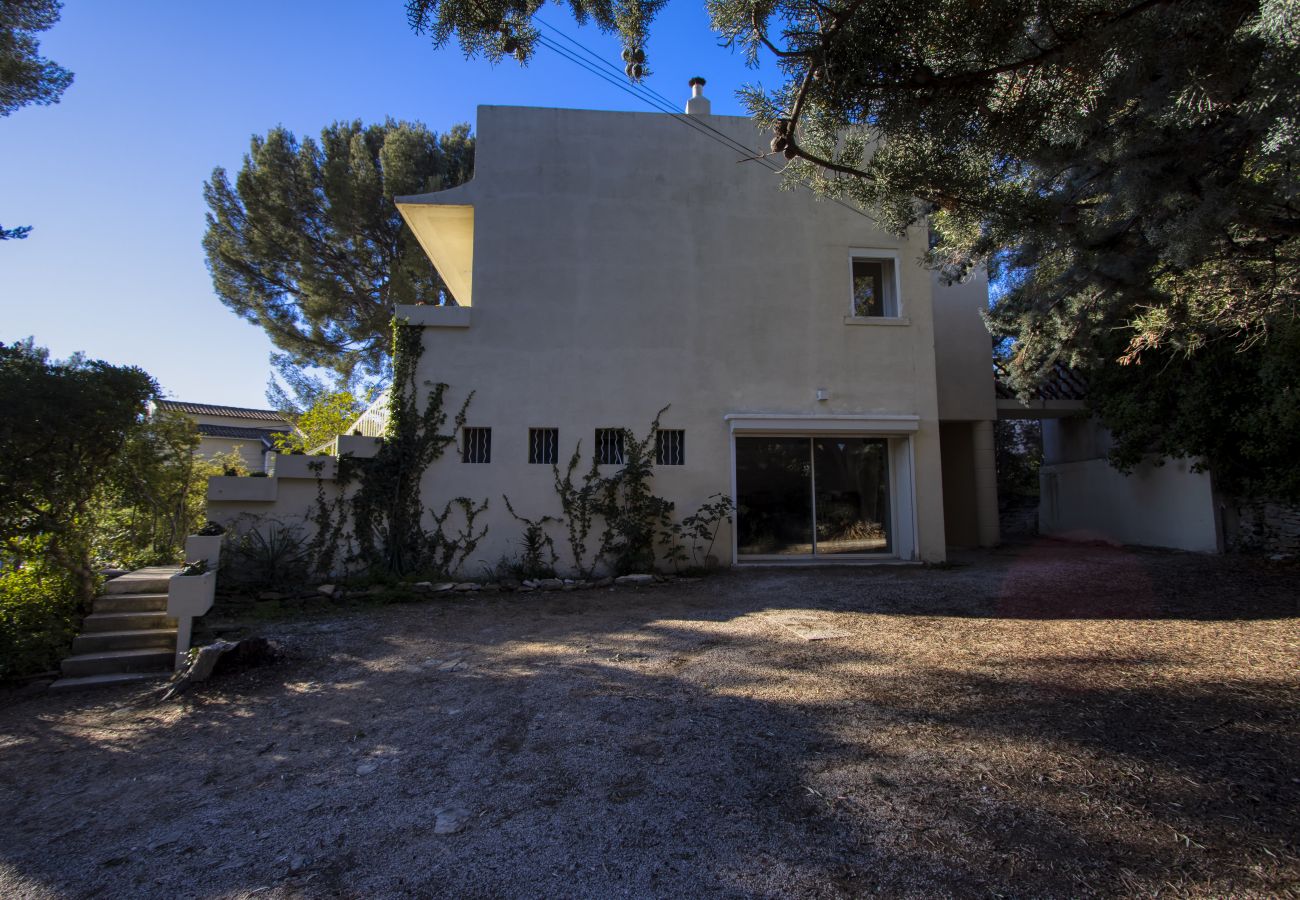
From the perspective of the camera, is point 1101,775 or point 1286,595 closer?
point 1101,775

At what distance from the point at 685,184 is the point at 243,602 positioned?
27.6ft

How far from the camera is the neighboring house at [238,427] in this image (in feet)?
84.6

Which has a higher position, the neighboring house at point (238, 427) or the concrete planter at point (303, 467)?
the neighboring house at point (238, 427)

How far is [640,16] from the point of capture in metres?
4.67

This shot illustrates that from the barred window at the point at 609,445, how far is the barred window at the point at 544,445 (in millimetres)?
602

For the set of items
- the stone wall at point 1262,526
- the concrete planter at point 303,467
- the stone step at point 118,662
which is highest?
the concrete planter at point 303,467

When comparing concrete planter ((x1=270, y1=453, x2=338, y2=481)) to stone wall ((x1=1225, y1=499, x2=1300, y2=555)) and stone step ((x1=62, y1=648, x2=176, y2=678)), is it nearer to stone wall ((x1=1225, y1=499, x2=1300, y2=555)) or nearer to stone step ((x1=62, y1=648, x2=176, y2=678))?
stone step ((x1=62, y1=648, x2=176, y2=678))

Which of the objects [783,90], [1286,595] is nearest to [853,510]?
[1286,595]

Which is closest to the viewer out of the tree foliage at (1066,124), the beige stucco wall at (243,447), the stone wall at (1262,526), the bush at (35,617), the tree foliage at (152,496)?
the tree foliage at (1066,124)

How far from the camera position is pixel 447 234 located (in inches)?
439

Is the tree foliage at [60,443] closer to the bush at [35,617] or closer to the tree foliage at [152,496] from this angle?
the bush at [35,617]

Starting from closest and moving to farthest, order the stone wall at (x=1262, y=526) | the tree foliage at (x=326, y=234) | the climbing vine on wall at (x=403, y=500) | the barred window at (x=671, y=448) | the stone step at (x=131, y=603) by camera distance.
Result: the stone step at (x=131, y=603)
the climbing vine on wall at (x=403, y=500)
the stone wall at (x=1262, y=526)
the barred window at (x=671, y=448)
the tree foliage at (x=326, y=234)

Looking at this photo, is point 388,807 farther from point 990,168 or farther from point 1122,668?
point 990,168

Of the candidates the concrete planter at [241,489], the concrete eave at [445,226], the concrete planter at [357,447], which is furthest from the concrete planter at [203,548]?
the concrete eave at [445,226]
